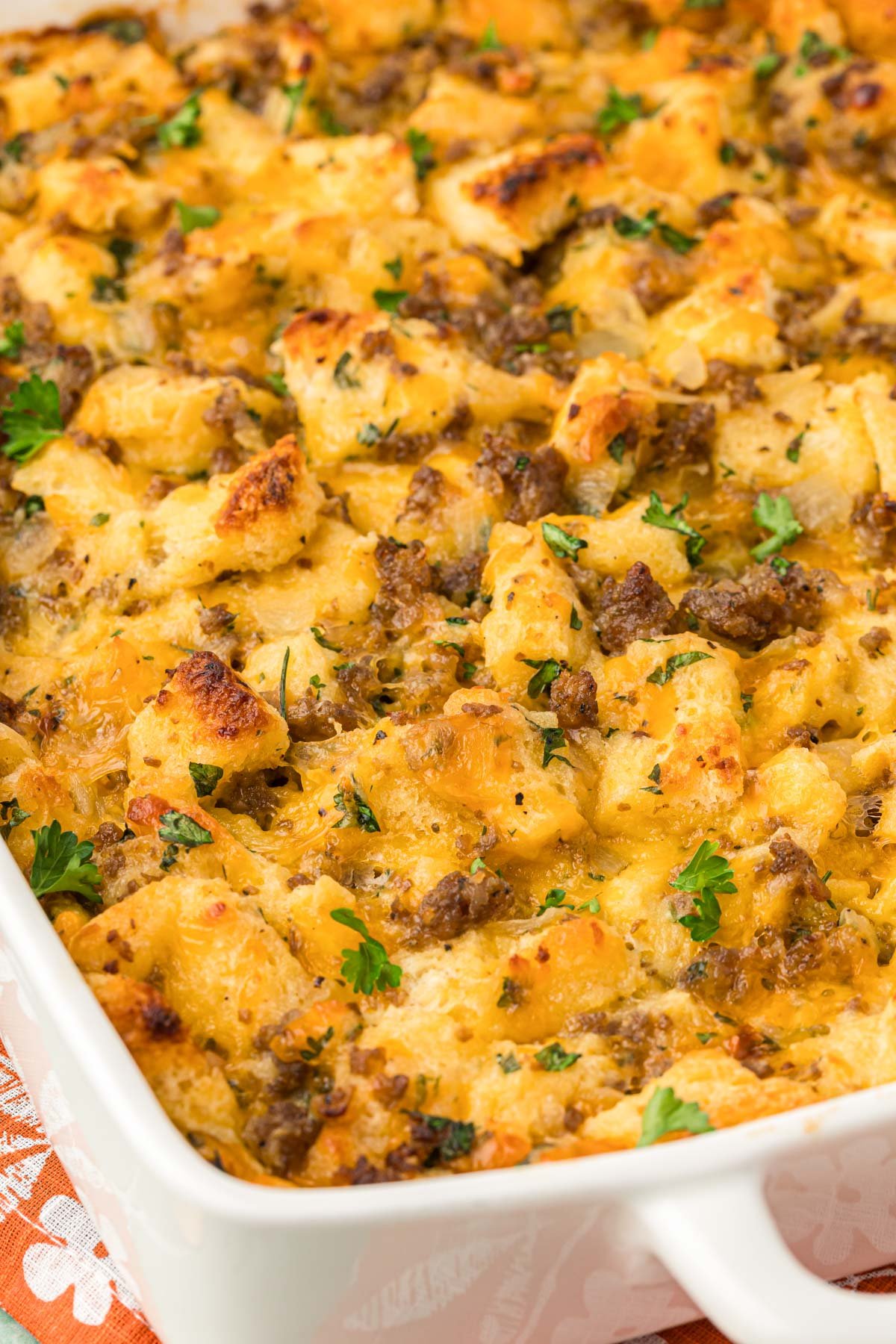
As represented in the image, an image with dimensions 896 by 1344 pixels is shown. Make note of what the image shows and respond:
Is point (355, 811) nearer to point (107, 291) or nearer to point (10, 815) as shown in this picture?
point (10, 815)

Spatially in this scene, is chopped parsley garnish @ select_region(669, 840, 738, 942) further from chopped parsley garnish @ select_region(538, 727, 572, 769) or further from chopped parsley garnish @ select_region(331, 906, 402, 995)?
chopped parsley garnish @ select_region(331, 906, 402, 995)

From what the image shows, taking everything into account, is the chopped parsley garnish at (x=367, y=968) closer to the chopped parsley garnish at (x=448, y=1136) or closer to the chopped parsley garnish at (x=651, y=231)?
the chopped parsley garnish at (x=448, y=1136)

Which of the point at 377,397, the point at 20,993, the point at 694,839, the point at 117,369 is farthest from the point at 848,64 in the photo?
the point at 20,993

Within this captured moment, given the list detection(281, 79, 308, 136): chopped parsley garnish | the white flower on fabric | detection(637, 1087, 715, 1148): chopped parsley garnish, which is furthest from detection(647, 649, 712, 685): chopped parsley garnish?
detection(281, 79, 308, 136): chopped parsley garnish

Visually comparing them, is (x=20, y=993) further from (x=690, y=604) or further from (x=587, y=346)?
(x=587, y=346)

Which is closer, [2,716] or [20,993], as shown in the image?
[20,993]
